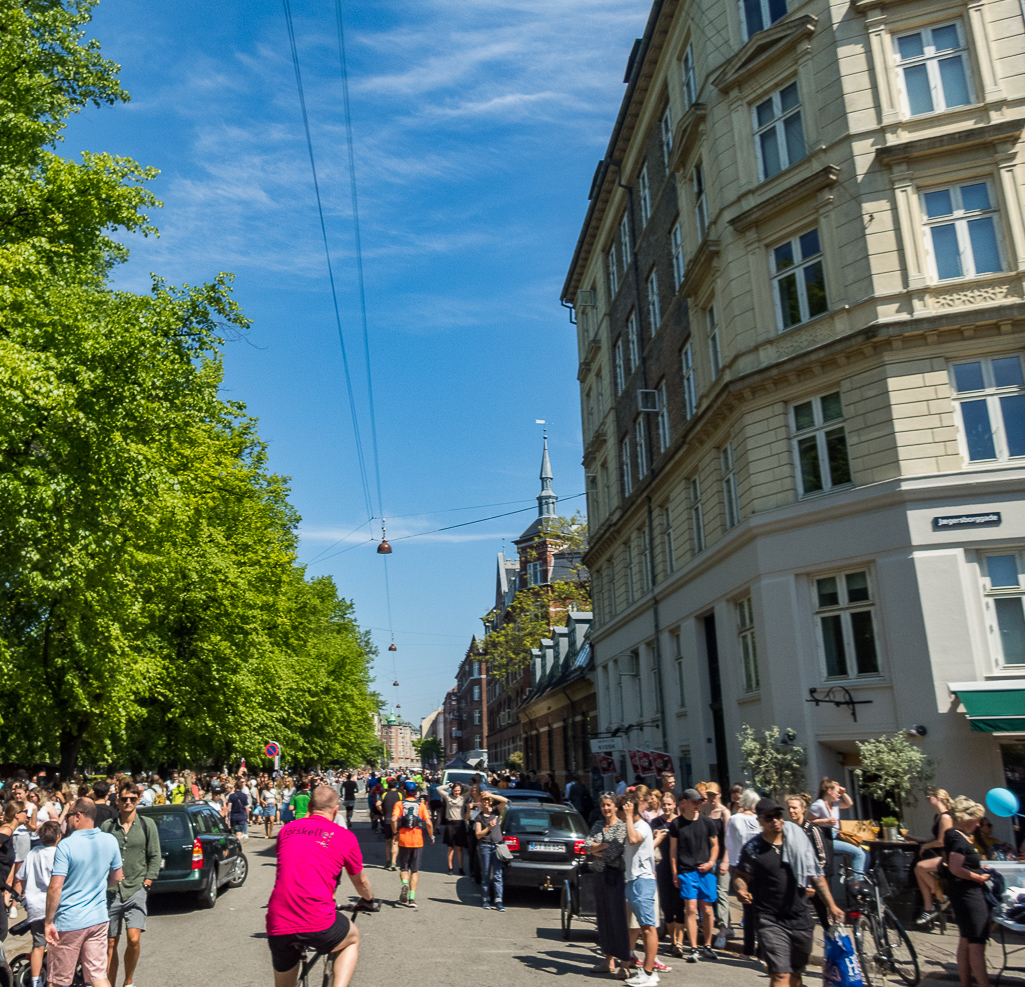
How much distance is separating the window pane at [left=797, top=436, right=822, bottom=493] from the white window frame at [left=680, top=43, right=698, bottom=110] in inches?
390

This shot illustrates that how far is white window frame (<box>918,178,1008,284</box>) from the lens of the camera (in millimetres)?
16484

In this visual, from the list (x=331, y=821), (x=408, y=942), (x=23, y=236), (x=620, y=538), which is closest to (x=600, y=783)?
(x=620, y=538)

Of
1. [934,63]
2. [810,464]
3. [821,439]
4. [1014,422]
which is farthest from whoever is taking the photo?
[810,464]

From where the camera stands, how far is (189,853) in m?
14.1

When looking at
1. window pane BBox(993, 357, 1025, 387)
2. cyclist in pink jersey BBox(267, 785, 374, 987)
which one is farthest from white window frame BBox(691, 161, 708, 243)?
cyclist in pink jersey BBox(267, 785, 374, 987)

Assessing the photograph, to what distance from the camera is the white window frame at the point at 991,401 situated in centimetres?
1585

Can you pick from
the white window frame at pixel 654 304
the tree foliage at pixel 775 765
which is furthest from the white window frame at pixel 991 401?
the white window frame at pixel 654 304

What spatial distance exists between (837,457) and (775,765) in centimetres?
564

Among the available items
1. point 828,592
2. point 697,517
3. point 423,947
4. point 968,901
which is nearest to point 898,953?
point 968,901

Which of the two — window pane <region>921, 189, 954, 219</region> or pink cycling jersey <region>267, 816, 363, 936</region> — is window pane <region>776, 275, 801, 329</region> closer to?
window pane <region>921, 189, 954, 219</region>

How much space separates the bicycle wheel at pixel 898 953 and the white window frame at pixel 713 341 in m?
13.7

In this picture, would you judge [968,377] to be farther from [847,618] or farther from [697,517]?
[697,517]

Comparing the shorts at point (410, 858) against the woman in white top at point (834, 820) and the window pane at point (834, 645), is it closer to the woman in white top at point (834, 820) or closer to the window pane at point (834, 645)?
the woman in white top at point (834, 820)

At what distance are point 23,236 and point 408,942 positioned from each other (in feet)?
45.2
